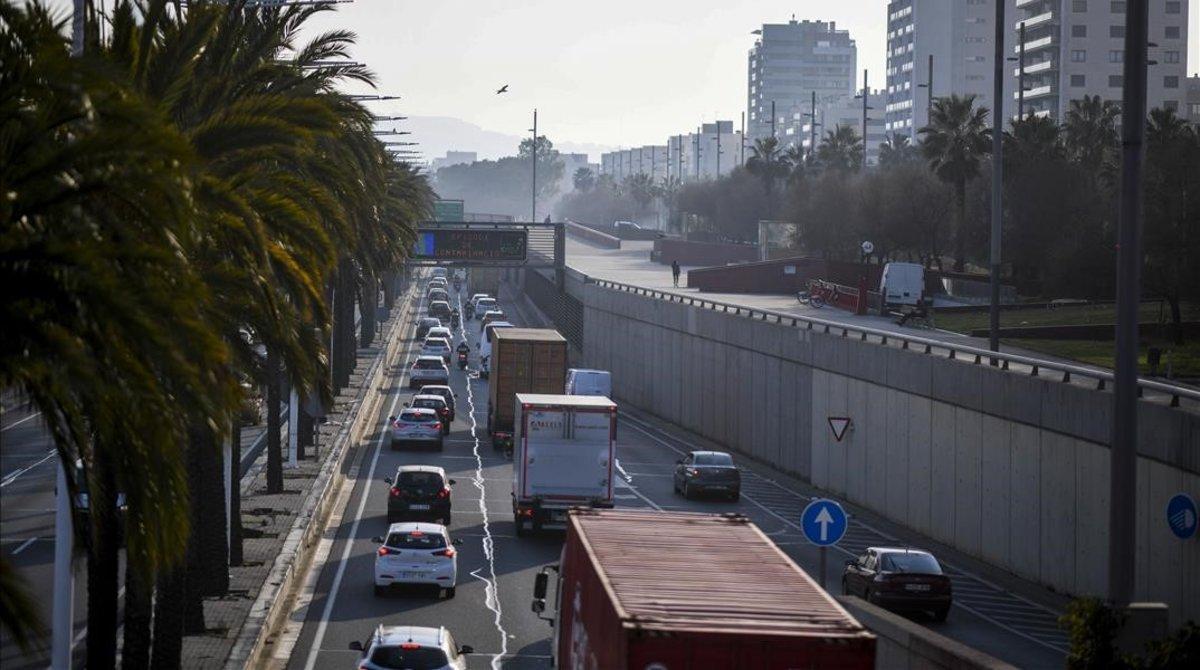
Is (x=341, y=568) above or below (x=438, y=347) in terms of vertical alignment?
above

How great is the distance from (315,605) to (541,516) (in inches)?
332

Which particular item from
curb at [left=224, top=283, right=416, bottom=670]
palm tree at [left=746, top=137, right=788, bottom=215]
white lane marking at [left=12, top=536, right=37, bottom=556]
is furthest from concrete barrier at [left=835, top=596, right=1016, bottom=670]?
palm tree at [left=746, top=137, right=788, bottom=215]

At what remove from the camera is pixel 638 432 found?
2525 inches

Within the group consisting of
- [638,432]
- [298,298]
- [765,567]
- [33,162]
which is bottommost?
[638,432]

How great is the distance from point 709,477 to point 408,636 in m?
24.2

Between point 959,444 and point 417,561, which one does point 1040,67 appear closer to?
point 959,444

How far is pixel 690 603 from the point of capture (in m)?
13.3

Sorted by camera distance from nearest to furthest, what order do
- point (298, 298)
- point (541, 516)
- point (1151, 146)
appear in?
point (298, 298), point (541, 516), point (1151, 146)

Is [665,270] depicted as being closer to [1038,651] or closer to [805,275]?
[805,275]

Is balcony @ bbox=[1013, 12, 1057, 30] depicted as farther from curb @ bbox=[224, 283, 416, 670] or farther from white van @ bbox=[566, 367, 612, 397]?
curb @ bbox=[224, 283, 416, 670]

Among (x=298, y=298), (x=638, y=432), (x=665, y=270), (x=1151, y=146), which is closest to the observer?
(x=298, y=298)

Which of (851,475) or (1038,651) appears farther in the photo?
(851,475)

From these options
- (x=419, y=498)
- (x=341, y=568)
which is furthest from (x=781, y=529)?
(x=341, y=568)

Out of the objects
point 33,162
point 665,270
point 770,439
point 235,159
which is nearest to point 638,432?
point 770,439
